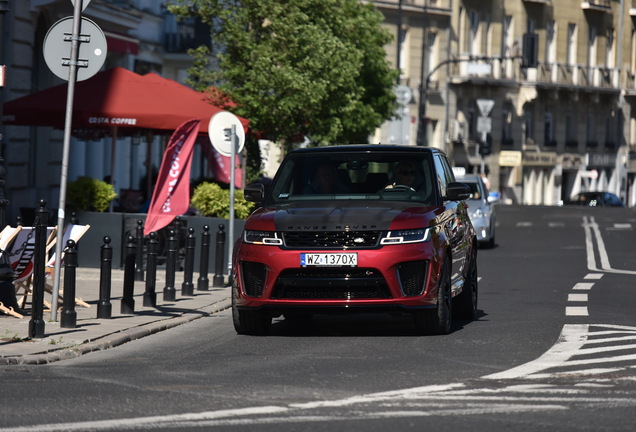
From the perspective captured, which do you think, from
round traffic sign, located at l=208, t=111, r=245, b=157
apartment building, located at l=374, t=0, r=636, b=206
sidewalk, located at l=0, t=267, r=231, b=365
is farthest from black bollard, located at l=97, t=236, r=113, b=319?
apartment building, located at l=374, t=0, r=636, b=206

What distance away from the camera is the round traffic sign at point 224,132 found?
21391 millimetres

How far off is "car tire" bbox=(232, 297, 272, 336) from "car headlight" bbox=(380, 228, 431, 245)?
137 centimetres

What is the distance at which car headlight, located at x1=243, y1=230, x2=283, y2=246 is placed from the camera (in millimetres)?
13055

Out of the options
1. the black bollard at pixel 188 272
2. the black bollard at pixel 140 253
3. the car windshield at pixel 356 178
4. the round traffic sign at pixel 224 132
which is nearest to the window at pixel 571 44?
the round traffic sign at pixel 224 132

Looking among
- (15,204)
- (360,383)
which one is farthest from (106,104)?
(360,383)

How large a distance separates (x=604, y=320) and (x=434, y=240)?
2833mm

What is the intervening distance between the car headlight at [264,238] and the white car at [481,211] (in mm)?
19390

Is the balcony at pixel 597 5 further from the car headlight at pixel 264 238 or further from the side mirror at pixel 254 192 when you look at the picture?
the car headlight at pixel 264 238

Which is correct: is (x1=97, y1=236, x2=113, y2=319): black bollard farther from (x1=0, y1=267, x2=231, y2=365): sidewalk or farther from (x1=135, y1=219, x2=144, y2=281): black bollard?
(x1=135, y1=219, x2=144, y2=281): black bollard

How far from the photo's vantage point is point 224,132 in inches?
843

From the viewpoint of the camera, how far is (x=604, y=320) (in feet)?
49.8

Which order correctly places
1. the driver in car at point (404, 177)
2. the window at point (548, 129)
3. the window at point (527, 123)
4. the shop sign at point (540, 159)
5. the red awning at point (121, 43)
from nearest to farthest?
the driver in car at point (404, 177) < the red awning at point (121, 43) < the shop sign at point (540, 159) < the window at point (527, 123) < the window at point (548, 129)

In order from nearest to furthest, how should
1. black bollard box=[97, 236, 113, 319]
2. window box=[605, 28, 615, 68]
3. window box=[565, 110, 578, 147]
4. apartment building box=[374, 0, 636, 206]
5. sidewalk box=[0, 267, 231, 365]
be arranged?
sidewalk box=[0, 267, 231, 365]
black bollard box=[97, 236, 113, 319]
apartment building box=[374, 0, 636, 206]
window box=[565, 110, 578, 147]
window box=[605, 28, 615, 68]

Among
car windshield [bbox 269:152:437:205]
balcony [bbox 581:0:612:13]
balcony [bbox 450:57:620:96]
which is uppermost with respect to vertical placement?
balcony [bbox 581:0:612:13]
